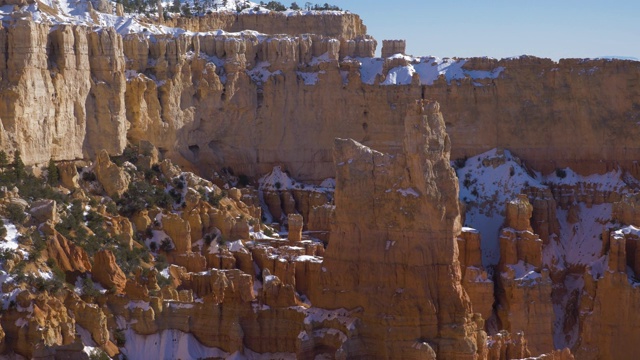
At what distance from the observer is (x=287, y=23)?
327ft

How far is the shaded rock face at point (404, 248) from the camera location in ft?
196

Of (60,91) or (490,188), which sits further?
(490,188)

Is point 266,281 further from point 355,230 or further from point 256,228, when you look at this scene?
point 256,228

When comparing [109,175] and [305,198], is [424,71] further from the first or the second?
[109,175]

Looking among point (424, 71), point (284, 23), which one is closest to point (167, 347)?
point (424, 71)

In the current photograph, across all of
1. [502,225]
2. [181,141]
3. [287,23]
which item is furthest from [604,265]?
[287,23]

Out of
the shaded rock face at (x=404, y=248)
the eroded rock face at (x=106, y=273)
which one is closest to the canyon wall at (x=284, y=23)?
the eroded rock face at (x=106, y=273)

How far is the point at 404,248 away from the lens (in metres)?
60.6

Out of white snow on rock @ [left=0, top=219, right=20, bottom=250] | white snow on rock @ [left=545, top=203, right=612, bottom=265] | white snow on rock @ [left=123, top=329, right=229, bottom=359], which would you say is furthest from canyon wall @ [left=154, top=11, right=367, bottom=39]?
white snow on rock @ [left=123, top=329, right=229, bottom=359]

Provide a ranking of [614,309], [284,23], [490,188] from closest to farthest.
Answer: [614,309] → [490,188] → [284,23]

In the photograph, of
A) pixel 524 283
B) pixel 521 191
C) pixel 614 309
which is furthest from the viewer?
pixel 521 191

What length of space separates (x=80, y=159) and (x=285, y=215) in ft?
42.5

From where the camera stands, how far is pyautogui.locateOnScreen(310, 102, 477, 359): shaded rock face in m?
59.8

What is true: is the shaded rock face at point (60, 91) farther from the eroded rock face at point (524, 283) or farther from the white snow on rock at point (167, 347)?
the eroded rock face at point (524, 283)
